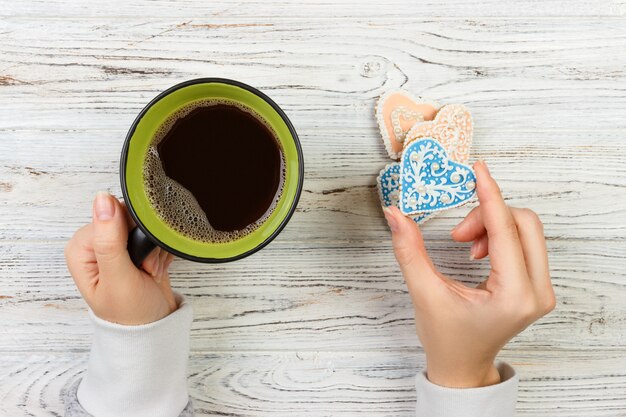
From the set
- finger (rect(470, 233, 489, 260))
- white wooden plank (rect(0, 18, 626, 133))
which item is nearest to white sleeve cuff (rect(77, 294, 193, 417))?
white wooden plank (rect(0, 18, 626, 133))

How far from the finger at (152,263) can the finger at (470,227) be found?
425 mm

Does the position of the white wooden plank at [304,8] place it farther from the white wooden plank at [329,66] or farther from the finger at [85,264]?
the finger at [85,264]

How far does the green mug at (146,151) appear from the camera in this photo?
63 cm

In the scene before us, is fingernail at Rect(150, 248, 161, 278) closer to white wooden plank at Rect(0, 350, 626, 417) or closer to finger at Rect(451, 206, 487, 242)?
white wooden plank at Rect(0, 350, 626, 417)

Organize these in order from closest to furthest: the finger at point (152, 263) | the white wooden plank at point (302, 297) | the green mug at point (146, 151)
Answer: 1. the green mug at point (146, 151)
2. the finger at point (152, 263)
3. the white wooden plank at point (302, 297)

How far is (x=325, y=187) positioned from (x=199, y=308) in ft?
0.96

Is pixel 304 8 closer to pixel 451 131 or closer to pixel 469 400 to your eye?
pixel 451 131

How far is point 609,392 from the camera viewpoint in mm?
886

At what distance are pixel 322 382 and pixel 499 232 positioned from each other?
1.32 ft

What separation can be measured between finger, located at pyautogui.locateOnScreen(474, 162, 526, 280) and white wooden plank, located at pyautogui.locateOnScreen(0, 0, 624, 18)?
319 millimetres

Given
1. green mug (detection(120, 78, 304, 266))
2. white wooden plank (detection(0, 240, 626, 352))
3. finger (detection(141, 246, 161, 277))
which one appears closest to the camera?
green mug (detection(120, 78, 304, 266))

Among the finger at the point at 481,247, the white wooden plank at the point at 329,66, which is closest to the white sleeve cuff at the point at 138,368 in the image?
the white wooden plank at the point at 329,66

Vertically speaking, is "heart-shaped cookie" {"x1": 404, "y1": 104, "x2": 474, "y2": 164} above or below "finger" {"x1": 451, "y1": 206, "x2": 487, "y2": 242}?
above

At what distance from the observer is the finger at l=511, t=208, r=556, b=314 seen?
686 millimetres
